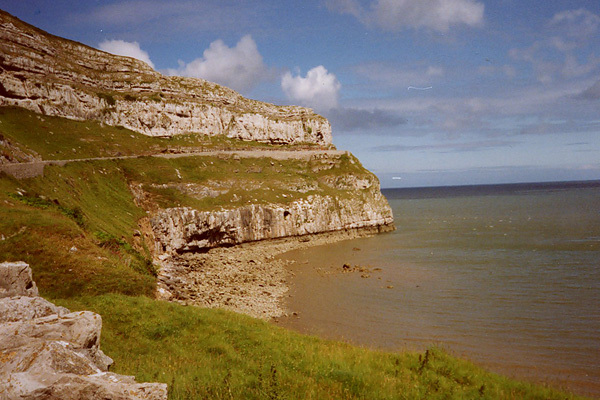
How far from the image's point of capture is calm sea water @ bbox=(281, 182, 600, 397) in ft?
67.4

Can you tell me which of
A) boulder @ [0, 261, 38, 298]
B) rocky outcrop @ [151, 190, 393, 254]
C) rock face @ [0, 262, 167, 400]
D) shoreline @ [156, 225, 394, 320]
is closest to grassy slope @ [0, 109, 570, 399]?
rock face @ [0, 262, 167, 400]

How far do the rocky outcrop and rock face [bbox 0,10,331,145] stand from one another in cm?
3858

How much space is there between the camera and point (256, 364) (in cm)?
1238

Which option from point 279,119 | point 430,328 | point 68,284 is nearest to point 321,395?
point 68,284

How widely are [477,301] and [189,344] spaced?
2676cm

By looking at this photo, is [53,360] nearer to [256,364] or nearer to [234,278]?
[256,364]

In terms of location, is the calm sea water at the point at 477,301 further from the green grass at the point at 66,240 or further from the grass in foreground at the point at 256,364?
the green grass at the point at 66,240

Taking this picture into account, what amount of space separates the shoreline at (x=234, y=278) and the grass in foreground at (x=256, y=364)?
9624 millimetres

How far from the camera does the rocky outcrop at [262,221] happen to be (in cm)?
4928

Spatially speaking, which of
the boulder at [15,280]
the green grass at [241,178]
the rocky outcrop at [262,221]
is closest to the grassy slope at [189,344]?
the boulder at [15,280]

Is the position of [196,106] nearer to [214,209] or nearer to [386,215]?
[214,209]

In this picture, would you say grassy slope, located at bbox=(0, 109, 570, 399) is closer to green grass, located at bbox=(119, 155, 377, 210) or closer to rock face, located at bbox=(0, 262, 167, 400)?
rock face, located at bbox=(0, 262, 167, 400)

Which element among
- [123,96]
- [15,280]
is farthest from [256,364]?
[123,96]

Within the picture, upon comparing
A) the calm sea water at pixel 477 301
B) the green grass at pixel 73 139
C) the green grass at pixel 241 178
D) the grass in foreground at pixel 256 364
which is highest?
the green grass at pixel 73 139
